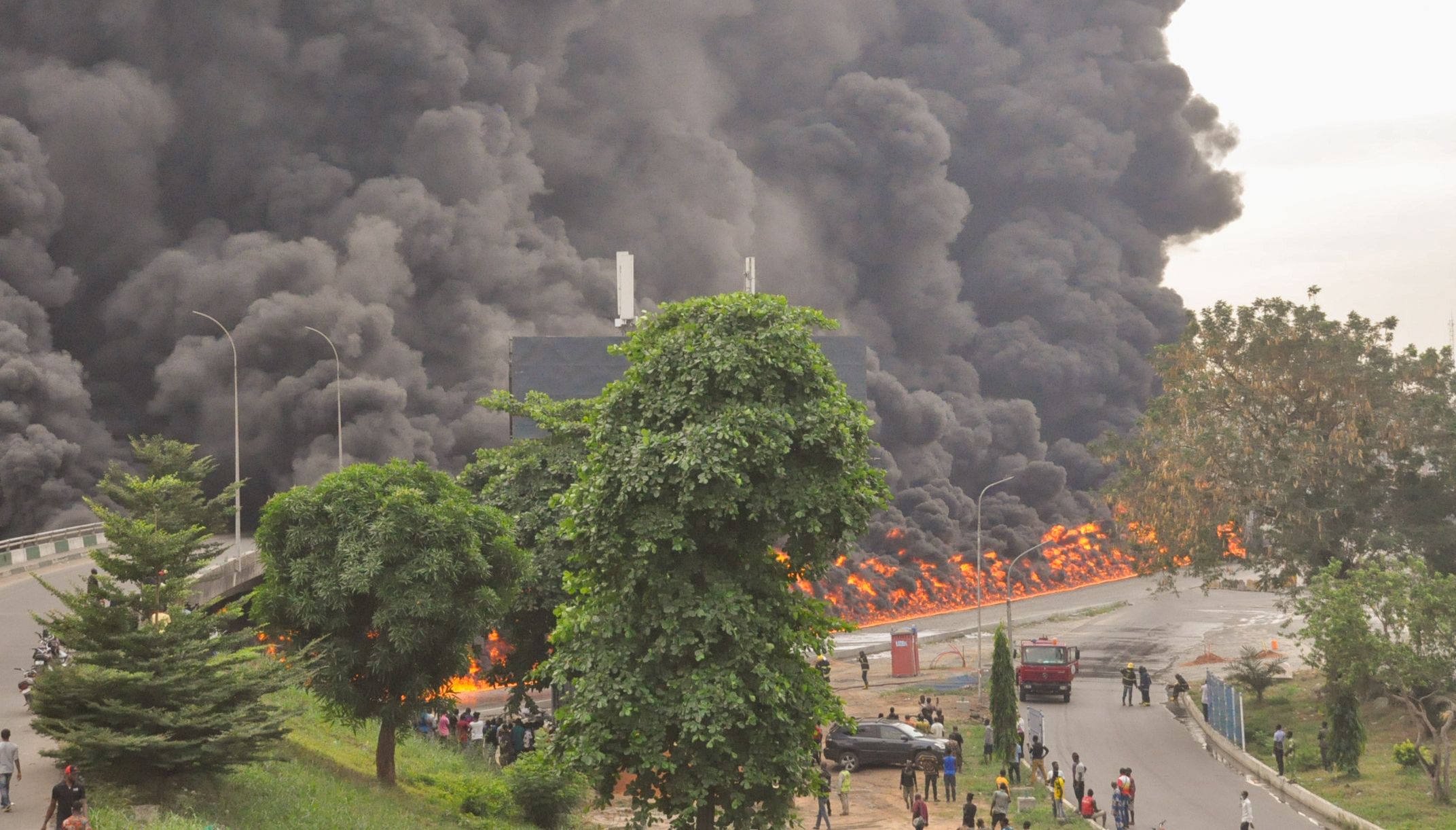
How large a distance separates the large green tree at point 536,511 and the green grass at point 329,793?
3.02m

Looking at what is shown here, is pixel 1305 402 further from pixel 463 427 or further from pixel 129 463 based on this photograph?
pixel 129 463

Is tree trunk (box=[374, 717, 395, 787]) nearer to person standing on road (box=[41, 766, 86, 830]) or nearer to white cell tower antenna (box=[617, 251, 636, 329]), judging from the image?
person standing on road (box=[41, 766, 86, 830])

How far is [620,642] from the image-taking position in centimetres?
2231

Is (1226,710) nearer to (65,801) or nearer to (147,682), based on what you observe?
(147,682)

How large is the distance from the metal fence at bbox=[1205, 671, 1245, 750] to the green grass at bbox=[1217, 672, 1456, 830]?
736mm

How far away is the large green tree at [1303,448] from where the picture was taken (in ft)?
159

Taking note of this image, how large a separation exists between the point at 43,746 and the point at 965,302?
4666 inches

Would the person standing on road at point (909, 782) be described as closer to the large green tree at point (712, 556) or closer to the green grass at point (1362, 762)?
the green grass at point (1362, 762)

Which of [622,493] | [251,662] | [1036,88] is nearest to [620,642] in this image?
[622,493]

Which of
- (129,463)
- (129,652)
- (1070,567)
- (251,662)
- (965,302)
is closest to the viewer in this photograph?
(129,652)

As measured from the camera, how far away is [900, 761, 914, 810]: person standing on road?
34.9 m

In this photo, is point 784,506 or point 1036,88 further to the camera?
point 1036,88

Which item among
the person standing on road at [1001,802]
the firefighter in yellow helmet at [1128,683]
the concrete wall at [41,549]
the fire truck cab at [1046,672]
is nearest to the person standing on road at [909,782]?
the person standing on road at [1001,802]

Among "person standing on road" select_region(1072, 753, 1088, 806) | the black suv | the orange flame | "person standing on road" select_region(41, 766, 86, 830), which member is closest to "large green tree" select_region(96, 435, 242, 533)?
"person standing on road" select_region(41, 766, 86, 830)
